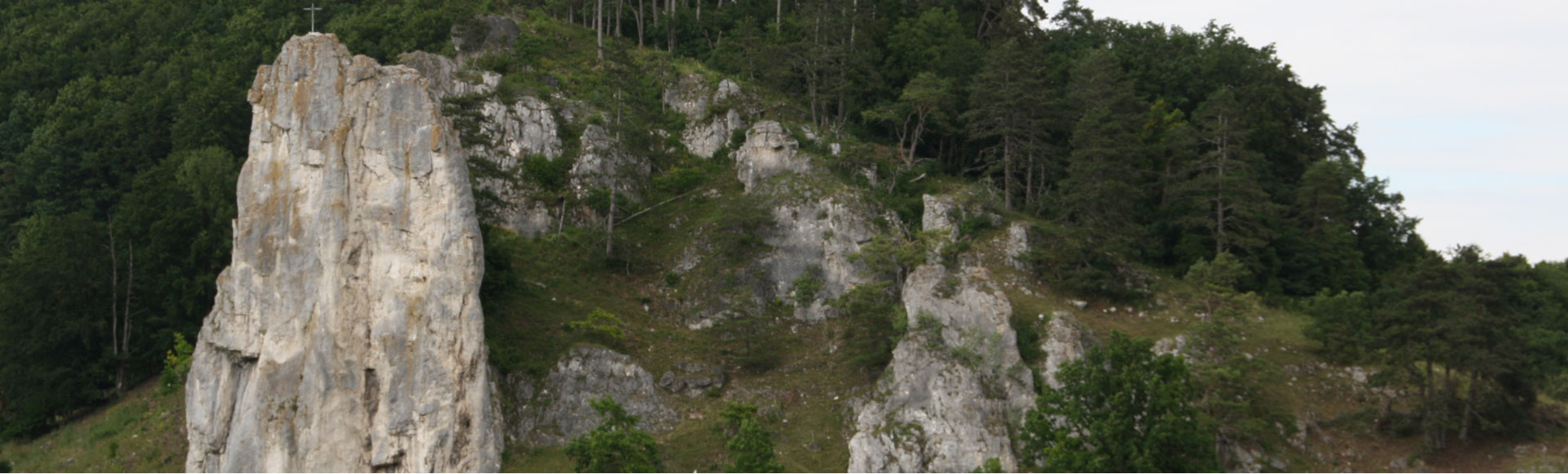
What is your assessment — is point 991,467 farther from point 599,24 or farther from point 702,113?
point 599,24

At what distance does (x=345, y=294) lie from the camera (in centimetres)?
3853

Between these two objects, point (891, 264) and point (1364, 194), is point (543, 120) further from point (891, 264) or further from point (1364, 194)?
point (1364, 194)

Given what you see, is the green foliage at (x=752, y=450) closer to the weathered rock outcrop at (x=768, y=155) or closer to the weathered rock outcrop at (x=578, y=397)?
the weathered rock outcrop at (x=578, y=397)

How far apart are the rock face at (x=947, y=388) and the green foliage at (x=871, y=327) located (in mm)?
842

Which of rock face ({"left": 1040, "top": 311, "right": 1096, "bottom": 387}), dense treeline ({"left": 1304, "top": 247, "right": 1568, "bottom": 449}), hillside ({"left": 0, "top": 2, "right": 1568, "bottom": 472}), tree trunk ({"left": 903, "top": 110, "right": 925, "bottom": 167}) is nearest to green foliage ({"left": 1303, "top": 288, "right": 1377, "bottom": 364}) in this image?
hillside ({"left": 0, "top": 2, "right": 1568, "bottom": 472})

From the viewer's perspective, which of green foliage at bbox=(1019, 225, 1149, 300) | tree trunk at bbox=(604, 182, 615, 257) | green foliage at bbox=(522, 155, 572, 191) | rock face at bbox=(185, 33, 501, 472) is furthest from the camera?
green foliage at bbox=(522, 155, 572, 191)

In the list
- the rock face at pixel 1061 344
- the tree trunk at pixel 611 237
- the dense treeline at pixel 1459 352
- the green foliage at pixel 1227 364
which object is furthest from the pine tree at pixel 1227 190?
the tree trunk at pixel 611 237

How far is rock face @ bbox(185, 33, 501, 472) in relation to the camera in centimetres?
3753

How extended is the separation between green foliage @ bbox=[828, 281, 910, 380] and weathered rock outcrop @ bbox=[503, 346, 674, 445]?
6.25m

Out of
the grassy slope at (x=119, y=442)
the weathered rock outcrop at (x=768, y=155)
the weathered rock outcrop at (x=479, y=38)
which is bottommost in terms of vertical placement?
the grassy slope at (x=119, y=442)

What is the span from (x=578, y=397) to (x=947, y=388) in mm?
11271

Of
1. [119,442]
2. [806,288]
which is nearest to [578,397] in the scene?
[806,288]

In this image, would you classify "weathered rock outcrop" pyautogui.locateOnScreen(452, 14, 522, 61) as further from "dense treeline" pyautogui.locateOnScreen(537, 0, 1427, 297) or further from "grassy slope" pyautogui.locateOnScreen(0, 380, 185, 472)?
"grassy slope" pyautogui.locateOnScreen(0, 380, 185, 472)

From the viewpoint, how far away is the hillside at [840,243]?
128 feet
